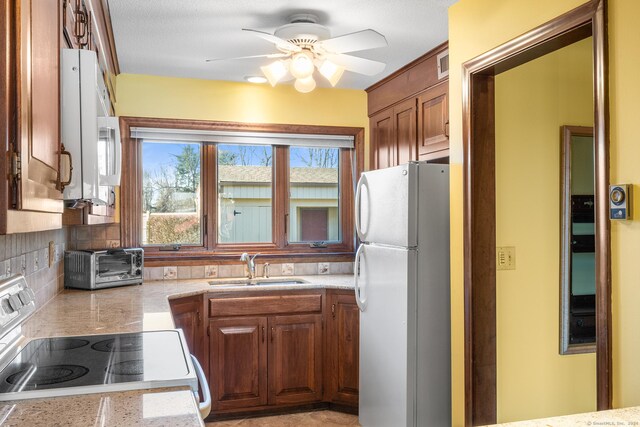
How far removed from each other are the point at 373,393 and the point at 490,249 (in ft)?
3.80

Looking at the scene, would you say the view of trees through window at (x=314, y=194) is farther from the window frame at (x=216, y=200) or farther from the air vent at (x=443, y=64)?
the air vent at (x=443, y=64)

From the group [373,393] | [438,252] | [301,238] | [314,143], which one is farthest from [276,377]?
[314,143]

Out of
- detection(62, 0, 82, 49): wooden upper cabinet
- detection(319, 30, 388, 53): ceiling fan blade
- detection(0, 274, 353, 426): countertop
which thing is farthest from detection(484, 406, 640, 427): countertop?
detection(319, 30, 388, 53): ceiling fan blade

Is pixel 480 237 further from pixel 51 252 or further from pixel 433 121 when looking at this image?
pixel 51 252

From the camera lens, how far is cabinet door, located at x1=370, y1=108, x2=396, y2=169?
3.80 meters

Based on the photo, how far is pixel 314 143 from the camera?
13.5 feet

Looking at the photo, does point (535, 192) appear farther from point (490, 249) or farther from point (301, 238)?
point (301, 238)

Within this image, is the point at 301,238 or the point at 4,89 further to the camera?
the point at 301,238

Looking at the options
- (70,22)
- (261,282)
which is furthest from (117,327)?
(261,282)

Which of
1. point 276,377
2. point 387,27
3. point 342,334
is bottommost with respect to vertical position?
point 276,377

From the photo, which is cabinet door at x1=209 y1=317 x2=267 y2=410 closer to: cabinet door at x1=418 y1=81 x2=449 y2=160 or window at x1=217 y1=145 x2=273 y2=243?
window at x1=217 y1=145 x2=273 y2=243

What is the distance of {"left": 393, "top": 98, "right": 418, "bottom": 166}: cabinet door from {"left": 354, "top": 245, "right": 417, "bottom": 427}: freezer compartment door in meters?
0.82

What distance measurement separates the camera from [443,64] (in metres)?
3.10

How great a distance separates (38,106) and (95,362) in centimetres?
77
